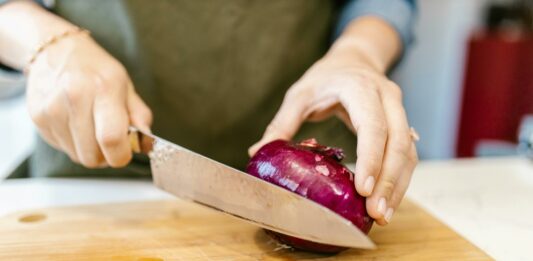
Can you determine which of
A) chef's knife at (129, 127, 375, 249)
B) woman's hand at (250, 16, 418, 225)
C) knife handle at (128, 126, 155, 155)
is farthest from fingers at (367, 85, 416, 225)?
knife handle at (128, 126, 155, 155)

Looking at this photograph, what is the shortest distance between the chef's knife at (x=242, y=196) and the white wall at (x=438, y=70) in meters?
2.46

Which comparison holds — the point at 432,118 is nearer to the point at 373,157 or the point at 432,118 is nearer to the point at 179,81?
the point at 179,81

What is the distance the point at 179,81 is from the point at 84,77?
34cm

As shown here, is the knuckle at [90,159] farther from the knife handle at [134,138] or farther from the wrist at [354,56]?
the wrist at [354,56]

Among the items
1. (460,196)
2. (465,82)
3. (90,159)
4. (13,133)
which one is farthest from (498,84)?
(13,133)

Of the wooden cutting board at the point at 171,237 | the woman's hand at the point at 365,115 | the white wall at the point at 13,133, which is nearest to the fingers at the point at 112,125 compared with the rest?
the wooden cutting board at the point at 171,237

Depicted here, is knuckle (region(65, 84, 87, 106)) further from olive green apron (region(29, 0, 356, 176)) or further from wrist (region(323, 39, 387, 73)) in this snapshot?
wrist (region(323, 39, 387, 73))

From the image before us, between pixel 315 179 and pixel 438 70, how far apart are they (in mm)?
2869

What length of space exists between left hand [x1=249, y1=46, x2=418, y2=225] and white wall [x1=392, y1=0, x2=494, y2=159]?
7.44ft

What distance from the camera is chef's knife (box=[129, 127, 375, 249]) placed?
71 cm

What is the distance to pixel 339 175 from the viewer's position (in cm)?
79

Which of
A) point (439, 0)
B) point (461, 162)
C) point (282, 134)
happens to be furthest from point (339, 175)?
point (439, 0)

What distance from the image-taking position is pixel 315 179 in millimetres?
780

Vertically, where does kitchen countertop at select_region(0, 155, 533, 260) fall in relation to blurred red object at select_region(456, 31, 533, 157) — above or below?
above
